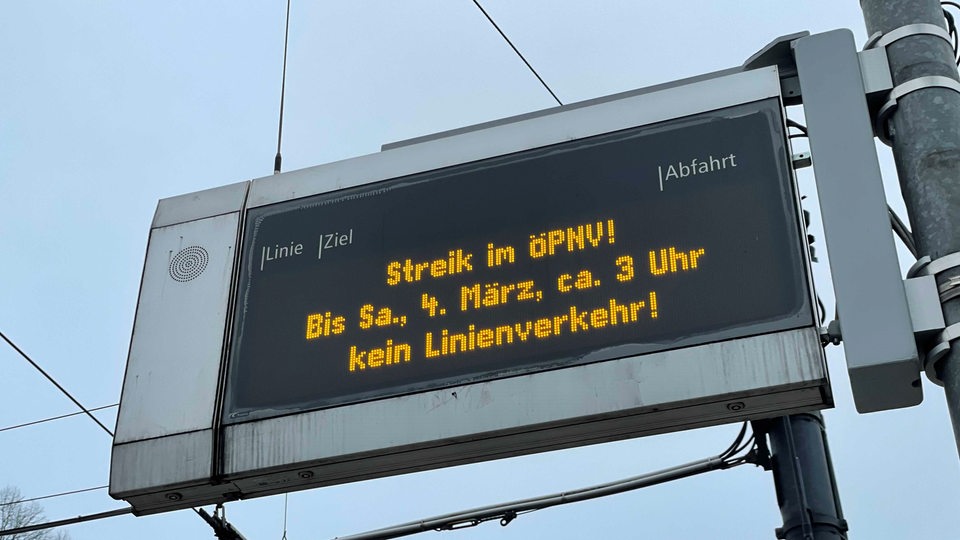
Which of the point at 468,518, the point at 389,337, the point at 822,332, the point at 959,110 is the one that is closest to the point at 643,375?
the point at 822,332

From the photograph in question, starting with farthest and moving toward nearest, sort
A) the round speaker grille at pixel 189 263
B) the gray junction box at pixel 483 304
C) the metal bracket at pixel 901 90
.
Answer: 1. the round speaker grille at pixel 189 263
2. the gray junction box at pixel 483 304
3. the metal bracket at pixel 901 90

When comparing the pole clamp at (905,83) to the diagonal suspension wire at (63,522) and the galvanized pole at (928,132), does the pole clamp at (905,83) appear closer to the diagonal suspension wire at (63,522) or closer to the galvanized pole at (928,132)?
the galvanized pole at (928,132)

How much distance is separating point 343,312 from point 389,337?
30cm

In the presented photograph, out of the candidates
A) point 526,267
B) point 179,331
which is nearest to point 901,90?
point 526,267

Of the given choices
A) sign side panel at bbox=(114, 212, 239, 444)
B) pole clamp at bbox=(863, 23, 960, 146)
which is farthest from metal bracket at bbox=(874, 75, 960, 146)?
sign side panel at bbox=(114, 212, 239, 444)

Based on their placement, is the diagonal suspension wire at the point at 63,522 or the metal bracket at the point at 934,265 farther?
the diagonal suspension wire at the point at 63,522

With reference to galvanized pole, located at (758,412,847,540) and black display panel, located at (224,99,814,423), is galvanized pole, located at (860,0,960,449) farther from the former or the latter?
A: galvanized pole, located at (758,412,847,540)

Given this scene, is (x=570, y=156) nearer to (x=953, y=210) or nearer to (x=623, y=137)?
(x=623, y=137)

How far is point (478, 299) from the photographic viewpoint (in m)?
5.54

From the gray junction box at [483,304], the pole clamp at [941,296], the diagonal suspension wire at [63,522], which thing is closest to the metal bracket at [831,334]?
the gray junction box at [483,304]

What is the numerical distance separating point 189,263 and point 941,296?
3556 mm

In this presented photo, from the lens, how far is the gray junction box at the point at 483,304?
518 centimetres

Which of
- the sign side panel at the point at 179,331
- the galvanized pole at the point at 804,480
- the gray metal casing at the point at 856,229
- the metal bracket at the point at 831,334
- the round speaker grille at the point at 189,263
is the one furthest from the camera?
the galvanized pole at the point at 804,480

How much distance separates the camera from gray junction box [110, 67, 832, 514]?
5176 millimetres
